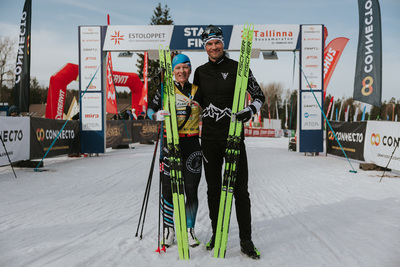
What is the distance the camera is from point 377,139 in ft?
28.2

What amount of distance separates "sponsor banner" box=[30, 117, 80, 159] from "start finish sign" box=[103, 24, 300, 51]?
3.55 meters

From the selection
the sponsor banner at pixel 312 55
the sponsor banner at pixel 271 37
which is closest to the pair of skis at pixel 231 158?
the sponsor banner at pixel 271 37

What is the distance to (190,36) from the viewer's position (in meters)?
11.3

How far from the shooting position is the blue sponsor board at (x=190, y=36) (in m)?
11.3

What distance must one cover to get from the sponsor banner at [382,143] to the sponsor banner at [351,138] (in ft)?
1.01

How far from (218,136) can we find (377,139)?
7568 millimetres

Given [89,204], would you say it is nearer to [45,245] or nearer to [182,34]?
[45,245]

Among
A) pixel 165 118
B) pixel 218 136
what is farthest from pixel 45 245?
pixel 218 136

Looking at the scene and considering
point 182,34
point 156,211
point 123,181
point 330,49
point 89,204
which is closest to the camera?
point 156,211

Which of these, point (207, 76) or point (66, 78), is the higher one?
point (66, 78)

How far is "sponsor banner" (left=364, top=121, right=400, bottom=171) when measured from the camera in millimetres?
7637

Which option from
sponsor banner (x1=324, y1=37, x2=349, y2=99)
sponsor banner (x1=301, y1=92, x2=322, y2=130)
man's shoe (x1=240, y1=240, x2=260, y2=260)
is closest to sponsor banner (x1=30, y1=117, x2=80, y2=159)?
man's shoe (x1=240, y1=240, x2=260, y2=260)

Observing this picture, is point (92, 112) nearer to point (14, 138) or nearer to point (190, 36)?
point (14, 138)

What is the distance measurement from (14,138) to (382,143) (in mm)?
9667
